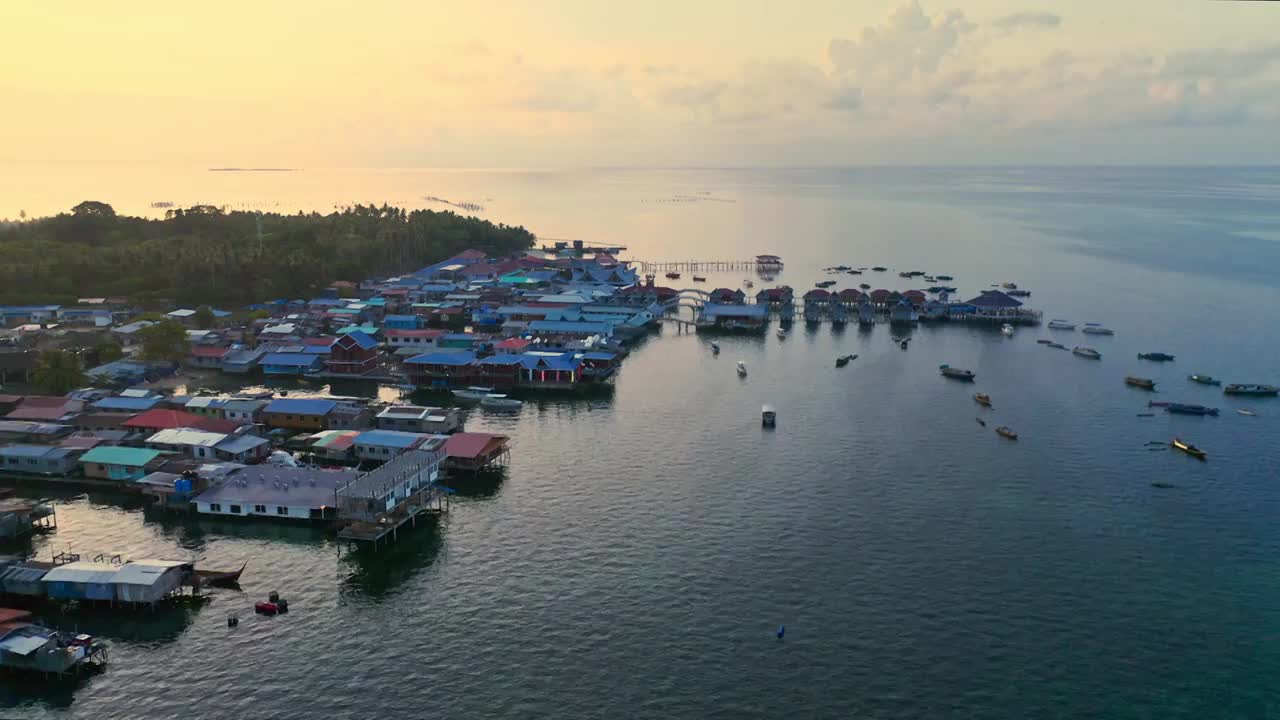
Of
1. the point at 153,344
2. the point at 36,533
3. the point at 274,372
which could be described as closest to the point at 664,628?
the point at 36,533

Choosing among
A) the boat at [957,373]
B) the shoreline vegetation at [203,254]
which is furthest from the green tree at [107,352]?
the boat at [957,373]

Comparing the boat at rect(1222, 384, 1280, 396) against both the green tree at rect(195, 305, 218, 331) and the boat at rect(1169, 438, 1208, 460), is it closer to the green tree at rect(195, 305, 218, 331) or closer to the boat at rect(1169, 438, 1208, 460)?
the boat at rect(1169, 438, 1208, 460)

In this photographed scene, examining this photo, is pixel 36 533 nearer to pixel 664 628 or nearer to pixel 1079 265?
pixel 664 628

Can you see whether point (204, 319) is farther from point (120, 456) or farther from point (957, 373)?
point (957, 373)

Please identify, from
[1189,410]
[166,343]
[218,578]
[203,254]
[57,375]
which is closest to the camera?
[218,578]

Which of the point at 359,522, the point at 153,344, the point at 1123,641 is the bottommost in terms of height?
the point at 1123,641

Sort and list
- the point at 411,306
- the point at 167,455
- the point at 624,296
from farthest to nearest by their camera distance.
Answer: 1. the point at 624,296
2. the point at 411,306
3. the point at 167,455

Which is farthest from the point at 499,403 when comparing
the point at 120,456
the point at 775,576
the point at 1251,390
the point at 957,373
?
the point at 1251,390
